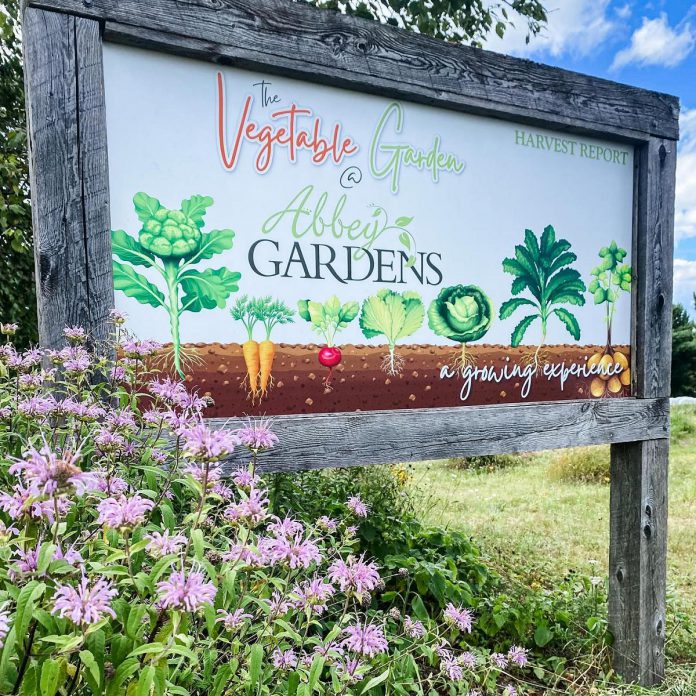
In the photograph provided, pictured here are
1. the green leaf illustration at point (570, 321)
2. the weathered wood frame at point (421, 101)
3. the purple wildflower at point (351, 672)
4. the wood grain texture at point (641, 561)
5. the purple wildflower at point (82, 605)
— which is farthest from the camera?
the wood grain texture at point (641, 561)

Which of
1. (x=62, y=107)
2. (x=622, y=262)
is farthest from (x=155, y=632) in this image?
(x=622, y=262)

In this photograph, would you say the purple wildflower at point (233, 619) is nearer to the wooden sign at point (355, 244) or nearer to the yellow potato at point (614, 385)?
the wooden sign at point (355, 244)

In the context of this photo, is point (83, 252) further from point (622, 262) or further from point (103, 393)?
point (622, 262)

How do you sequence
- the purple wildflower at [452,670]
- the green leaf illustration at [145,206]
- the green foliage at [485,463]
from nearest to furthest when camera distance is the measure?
the purple wildflower at [452,670] < the green leaf illustration at [145,206] < the green foliage at [485,463]

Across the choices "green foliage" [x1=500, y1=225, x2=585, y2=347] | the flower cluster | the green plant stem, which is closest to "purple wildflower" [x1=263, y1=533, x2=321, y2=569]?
the flower cluster

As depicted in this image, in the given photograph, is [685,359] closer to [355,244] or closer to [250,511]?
[355,244]

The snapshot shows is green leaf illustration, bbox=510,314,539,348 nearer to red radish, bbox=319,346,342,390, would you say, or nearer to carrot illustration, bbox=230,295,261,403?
red radish, bbox=319,346,342,390

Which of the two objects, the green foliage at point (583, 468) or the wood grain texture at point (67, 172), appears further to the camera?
the green foliage at point (583, 468)

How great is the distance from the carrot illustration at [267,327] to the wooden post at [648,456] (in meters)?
1.68

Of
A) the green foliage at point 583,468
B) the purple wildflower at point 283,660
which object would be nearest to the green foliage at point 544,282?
the purple wildflower at point 283,660

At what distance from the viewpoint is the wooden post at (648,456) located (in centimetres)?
268

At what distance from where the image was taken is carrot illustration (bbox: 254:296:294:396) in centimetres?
193

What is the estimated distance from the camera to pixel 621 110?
8.54ft

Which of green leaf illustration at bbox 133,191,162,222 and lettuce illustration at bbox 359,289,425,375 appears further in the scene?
lettuce illustration at bbox 359,289,425,375
